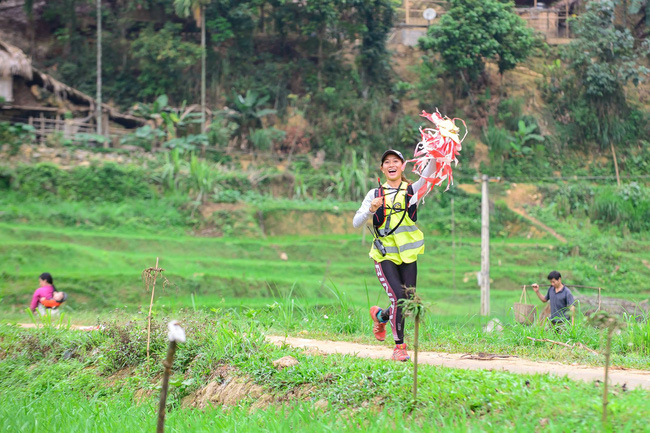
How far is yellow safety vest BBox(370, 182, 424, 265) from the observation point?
5.30m

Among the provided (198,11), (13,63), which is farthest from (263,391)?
(198,11)

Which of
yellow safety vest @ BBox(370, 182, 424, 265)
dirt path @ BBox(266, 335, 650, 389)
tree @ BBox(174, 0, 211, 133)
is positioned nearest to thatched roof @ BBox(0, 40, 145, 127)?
tree @ BBox(174, 0, 211, 133)

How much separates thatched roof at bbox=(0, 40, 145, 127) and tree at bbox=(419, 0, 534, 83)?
1293cm

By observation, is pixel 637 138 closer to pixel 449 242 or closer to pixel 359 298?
pixel 449 242

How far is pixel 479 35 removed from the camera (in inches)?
965

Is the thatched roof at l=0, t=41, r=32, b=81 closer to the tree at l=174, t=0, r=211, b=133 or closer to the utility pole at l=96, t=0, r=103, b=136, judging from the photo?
the utility pole at l=96, t=0, r=103, b=136

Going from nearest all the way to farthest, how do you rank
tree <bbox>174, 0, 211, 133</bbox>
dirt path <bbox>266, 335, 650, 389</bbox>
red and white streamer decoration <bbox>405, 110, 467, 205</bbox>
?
dirt path <bbox>266, 335, 650, 389</bbox>
red and white streamer decoration <bbox>405, 110, 467, 205</bbox>
tree <bbox>174, 0, 211, 133</bbox>

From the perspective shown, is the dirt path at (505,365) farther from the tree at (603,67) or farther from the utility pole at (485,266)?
the tree at (603,67)

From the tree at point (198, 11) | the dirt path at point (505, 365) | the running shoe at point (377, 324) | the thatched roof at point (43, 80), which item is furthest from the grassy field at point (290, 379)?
the tree at point (198, 11)

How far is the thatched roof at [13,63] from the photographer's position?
75.6ft

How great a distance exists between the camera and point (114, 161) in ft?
74.1

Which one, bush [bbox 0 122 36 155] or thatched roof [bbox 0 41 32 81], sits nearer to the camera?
bush [bbox 0 122 36 155]

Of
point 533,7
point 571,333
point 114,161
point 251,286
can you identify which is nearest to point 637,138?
point 533,7

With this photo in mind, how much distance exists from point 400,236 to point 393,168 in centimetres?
59
